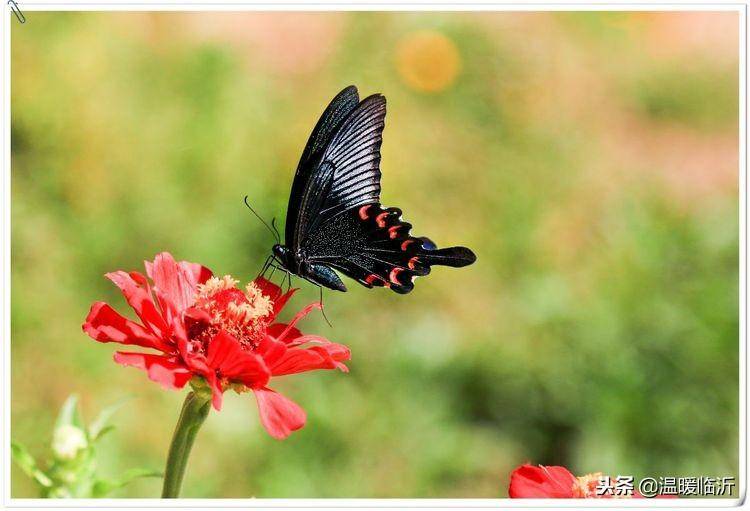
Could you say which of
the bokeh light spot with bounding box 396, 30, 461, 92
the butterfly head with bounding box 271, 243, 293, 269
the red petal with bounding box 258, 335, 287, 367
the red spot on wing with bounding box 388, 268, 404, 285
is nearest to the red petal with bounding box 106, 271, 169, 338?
the red petal with bounding box 258, 335, 287, 367

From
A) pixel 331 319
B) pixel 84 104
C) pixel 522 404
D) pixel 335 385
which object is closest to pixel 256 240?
pixel 331 319

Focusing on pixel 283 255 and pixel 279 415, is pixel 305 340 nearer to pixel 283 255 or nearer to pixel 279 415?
pixel 279 415

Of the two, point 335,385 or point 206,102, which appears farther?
point 206,102

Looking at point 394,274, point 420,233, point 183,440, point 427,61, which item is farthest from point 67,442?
point 427,61

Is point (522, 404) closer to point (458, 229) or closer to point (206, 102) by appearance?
point (458, 229)

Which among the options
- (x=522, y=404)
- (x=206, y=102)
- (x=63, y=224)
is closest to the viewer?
(x=522, y=404)

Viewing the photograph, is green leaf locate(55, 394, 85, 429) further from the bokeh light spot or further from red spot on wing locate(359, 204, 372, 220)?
the bokeh light spot
